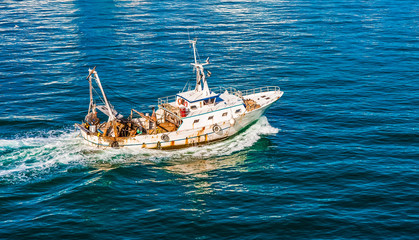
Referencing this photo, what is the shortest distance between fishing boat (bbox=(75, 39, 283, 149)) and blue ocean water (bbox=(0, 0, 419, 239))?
4.41 ft

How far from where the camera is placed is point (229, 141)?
5656cm

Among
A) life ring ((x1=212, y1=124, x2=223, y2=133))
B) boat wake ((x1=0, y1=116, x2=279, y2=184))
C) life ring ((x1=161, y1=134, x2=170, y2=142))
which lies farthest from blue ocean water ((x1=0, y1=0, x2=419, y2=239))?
life ring ((x1=161, y1=134, x2=170, y2=142))

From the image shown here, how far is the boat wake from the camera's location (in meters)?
48.4

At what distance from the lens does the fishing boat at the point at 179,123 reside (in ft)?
176

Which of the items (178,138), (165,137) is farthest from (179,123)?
(165,137)

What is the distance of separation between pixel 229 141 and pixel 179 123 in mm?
6714

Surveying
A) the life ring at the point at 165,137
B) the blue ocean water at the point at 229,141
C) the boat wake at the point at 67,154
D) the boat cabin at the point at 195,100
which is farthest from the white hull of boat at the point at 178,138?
the boat cabin at the point at 195,100

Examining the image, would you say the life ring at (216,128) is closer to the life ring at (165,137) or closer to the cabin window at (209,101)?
the cabin window at (209,101)

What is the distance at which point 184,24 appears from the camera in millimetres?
118250

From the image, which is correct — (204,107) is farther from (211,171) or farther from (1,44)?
(1,44)

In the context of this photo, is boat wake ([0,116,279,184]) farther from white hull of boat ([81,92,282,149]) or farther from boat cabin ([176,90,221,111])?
boat cabin ([176,90,221,111])

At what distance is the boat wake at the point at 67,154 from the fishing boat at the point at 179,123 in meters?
1.07

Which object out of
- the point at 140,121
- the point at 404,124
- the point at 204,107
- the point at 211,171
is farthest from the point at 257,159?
the point at 404,124

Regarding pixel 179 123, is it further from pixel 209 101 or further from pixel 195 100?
pixel 209 101
